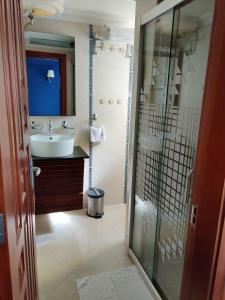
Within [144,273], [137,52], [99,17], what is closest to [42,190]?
[144,273]

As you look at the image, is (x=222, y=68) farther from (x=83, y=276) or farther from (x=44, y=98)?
(x=44, y=98)

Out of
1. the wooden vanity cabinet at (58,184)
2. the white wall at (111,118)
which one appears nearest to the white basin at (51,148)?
the wooden vanity cabinet at (58,184)

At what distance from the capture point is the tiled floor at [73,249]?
1.91m

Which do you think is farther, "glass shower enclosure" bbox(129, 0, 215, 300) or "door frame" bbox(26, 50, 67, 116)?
"door frame" bbox(26, 50, 67, 116)

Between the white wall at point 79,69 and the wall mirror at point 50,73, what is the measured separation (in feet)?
0.18

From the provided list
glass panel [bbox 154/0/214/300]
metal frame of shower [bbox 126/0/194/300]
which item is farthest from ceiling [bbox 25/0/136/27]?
glass panel [bbox 154/0/214/300]

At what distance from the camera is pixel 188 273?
966 millimetres

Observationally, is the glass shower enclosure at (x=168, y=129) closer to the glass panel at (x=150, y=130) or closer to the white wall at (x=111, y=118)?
the glass panel at (x=150, y=130)

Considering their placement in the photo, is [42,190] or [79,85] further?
[79,85]

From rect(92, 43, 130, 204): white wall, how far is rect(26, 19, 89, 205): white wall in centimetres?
11

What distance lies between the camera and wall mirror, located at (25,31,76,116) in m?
2.58

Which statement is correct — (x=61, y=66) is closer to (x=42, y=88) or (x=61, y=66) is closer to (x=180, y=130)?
(x=42, y=88)

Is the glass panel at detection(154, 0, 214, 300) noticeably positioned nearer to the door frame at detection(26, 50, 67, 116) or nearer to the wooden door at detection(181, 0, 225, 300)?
the wooden door at detection(181, 0, 225, 300)

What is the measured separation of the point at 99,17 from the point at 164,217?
7.35ft
